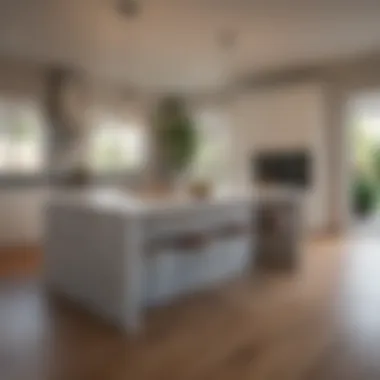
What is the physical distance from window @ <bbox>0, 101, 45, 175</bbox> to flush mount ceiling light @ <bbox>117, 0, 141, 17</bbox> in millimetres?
2761

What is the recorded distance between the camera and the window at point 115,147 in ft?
24.0

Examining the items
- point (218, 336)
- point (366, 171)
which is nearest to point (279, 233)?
point (218, 336)

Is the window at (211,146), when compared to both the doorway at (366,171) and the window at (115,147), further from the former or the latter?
the doorway at (366,171)

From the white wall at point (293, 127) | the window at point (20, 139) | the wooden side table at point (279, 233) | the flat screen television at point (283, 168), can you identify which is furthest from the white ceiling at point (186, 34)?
the wooden side table at point (279, 233)

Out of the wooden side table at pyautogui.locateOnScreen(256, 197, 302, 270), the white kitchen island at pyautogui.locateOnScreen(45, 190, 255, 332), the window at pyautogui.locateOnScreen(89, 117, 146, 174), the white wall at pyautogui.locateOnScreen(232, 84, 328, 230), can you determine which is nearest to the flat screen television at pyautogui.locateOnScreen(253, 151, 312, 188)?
the white wall at pyautogui.locateOnScreen(232, 84, 328, 230)

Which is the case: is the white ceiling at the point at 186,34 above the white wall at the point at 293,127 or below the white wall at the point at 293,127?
above

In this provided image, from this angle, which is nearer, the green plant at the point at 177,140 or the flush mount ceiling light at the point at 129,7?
the flush mount ceiling light at the point at 129,7

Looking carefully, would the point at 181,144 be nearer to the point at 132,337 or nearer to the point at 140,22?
the point at 140,22

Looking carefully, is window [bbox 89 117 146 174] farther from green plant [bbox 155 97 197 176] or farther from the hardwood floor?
the hardwood floor

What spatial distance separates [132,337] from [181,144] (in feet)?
10.4

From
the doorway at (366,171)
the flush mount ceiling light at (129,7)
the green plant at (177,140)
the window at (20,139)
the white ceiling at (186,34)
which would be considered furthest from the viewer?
the doorway at (366,171)

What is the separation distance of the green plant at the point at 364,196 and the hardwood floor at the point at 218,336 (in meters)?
3.61

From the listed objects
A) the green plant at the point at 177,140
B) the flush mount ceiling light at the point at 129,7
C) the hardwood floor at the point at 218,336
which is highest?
the flush mount ceiling light at the point at 129,7

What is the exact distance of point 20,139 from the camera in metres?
6.42
